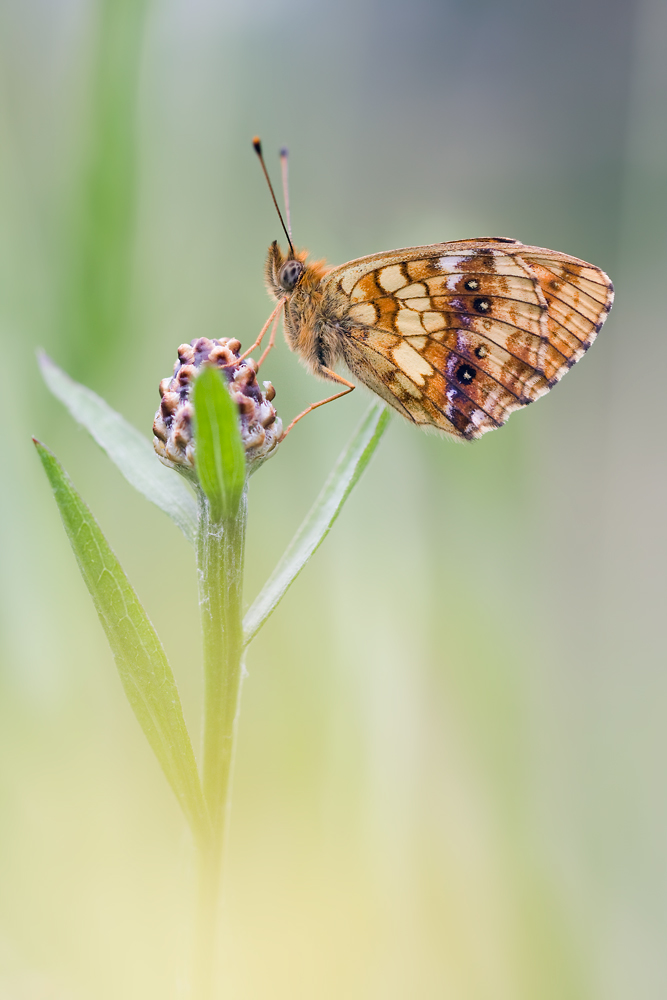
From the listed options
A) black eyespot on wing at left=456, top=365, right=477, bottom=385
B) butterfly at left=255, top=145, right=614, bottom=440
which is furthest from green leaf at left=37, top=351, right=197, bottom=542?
black eyespot on wing at left=456, top=365, right=477, bottom=385

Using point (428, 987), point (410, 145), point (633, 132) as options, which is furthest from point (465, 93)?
point (428, 987)

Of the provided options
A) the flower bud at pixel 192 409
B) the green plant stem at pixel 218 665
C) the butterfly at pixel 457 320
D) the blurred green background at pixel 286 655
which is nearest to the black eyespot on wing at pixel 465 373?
the butterfly at pixel 457 320

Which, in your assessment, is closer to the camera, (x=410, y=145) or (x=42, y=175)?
(x=42, y=175)

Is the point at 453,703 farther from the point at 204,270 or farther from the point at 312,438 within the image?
the point at 204,270

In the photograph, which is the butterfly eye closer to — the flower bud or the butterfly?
the butterfly

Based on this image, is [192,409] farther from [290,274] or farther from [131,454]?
[290,274]

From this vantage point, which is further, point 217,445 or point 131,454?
point 131,454

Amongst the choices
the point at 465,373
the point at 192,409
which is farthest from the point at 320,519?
the point at 465,373
